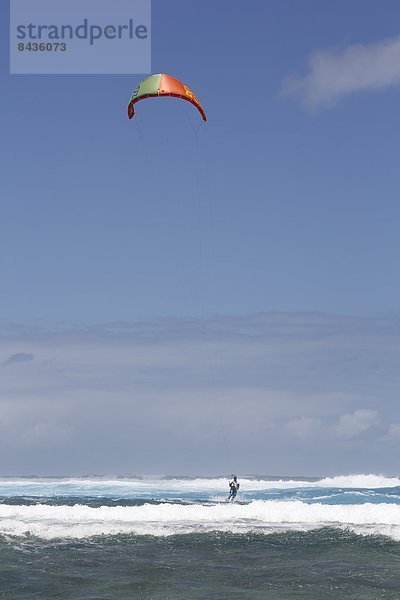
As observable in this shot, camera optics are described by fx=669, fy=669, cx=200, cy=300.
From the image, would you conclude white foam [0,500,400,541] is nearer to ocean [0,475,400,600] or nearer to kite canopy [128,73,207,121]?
ocean [0,475,400,600]

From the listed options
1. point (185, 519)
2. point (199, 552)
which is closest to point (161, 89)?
point (199, 552)

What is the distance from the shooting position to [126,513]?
34.3 metres

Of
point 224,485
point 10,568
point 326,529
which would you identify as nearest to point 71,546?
point 10,568

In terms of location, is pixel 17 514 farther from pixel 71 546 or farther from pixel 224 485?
pixel 224 485

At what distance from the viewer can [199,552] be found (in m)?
23.7

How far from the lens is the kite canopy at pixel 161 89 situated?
27.9 metres

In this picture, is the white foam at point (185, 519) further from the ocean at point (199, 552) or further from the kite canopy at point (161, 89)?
the kite canopy at point (161, 89)

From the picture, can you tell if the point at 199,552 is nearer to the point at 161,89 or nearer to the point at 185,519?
the point at 185,519

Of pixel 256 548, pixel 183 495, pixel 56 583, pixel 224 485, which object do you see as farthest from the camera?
pixel 224 485

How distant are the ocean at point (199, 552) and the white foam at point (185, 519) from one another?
5 cm

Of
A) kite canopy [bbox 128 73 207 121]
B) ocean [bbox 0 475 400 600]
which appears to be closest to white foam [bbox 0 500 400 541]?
ocean [bbox 0 475 400 600]

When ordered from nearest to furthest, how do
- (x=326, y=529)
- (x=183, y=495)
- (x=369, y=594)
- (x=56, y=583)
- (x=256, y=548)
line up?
(x=369, y=594) → (x=56, y=583) → (x=256, y=548) → (x=326, y=529) → (x=183, y=495)

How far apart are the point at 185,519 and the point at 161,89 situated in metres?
20.4

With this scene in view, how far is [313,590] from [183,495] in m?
37.4
